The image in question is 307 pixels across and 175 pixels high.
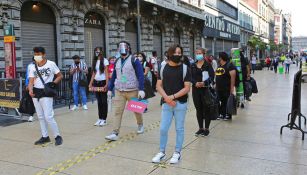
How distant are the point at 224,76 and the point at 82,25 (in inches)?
395

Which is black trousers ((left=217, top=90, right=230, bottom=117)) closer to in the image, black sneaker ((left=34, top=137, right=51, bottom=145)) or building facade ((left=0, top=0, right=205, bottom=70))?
black sneaker ((left=34, top=137, right=51, bottom=145))

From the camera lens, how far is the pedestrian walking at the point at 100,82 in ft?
27.4

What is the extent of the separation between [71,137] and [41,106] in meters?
1.07

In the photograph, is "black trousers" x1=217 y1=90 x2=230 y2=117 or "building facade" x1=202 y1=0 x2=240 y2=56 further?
"building facade" x1=202 y1=0 x2=240 y2=56

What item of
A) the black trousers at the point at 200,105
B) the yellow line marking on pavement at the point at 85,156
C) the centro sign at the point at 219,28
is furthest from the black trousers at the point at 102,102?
the centro sign at the point at 219,28

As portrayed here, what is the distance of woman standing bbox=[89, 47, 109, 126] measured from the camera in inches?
329

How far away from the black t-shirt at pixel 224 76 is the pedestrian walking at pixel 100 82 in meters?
2.60

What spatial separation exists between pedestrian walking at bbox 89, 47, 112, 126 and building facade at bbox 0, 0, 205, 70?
5.87 metres

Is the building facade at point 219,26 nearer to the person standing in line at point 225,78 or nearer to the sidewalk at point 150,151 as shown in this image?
the person standing in line at point 225,78

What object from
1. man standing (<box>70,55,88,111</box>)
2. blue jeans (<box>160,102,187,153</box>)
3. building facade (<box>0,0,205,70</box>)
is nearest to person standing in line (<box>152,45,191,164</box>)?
blue jeans (<box>160,102,187,153</box>)

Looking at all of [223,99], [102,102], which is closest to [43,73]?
[102,102]

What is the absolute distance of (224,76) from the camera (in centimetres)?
871

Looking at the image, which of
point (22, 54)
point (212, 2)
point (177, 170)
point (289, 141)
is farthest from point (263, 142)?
point (212, 2)

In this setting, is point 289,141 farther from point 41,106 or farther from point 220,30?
point 220,30
